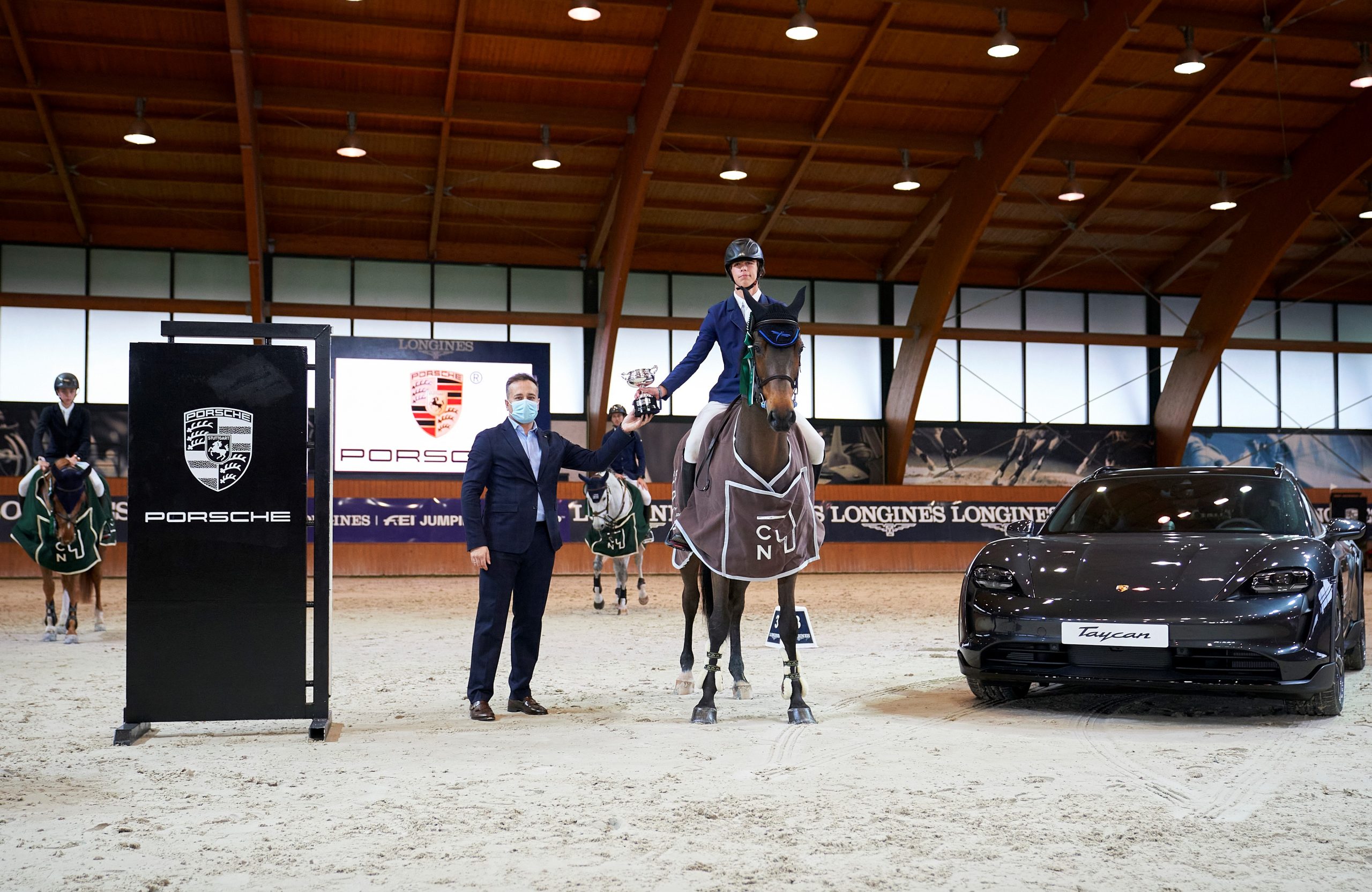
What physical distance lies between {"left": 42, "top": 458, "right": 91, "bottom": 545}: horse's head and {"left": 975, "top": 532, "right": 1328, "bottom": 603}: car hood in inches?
331

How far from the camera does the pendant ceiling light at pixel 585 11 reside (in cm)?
1733

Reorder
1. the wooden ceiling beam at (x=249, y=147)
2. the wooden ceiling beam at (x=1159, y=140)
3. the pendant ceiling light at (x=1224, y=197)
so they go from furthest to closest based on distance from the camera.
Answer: the pendant ceiling light at (x=1224, y=197), the wooden ceiling beam at (x=1159, y=140), the wooden ceiling beam at (x=249, y=147)

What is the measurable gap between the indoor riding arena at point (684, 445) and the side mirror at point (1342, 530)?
5 cm

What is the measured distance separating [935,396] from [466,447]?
11.5 metres

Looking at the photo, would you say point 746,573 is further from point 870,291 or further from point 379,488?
point 870,291

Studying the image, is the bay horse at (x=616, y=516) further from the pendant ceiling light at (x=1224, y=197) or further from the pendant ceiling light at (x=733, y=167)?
the pendant ceiling light at (x=1224, y=197)

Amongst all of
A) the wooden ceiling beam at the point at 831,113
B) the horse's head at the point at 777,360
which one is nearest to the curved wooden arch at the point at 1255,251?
the wooden ceiling beam at the point at 831,113

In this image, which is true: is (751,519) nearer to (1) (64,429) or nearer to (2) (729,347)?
(2) (729,347)

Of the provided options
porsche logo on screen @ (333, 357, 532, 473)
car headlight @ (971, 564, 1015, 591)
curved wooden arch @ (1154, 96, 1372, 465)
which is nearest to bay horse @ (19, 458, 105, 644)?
car headlight @ (971, 564, 1015, 591)

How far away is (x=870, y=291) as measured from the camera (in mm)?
27344

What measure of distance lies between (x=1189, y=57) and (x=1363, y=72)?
3.35 metres

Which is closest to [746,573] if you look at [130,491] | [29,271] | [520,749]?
[520,749]

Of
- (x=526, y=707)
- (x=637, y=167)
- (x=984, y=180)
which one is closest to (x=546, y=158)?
(x=637, y=167)

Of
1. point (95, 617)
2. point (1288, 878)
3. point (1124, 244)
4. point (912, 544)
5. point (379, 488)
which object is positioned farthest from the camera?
point (1124, 244)
